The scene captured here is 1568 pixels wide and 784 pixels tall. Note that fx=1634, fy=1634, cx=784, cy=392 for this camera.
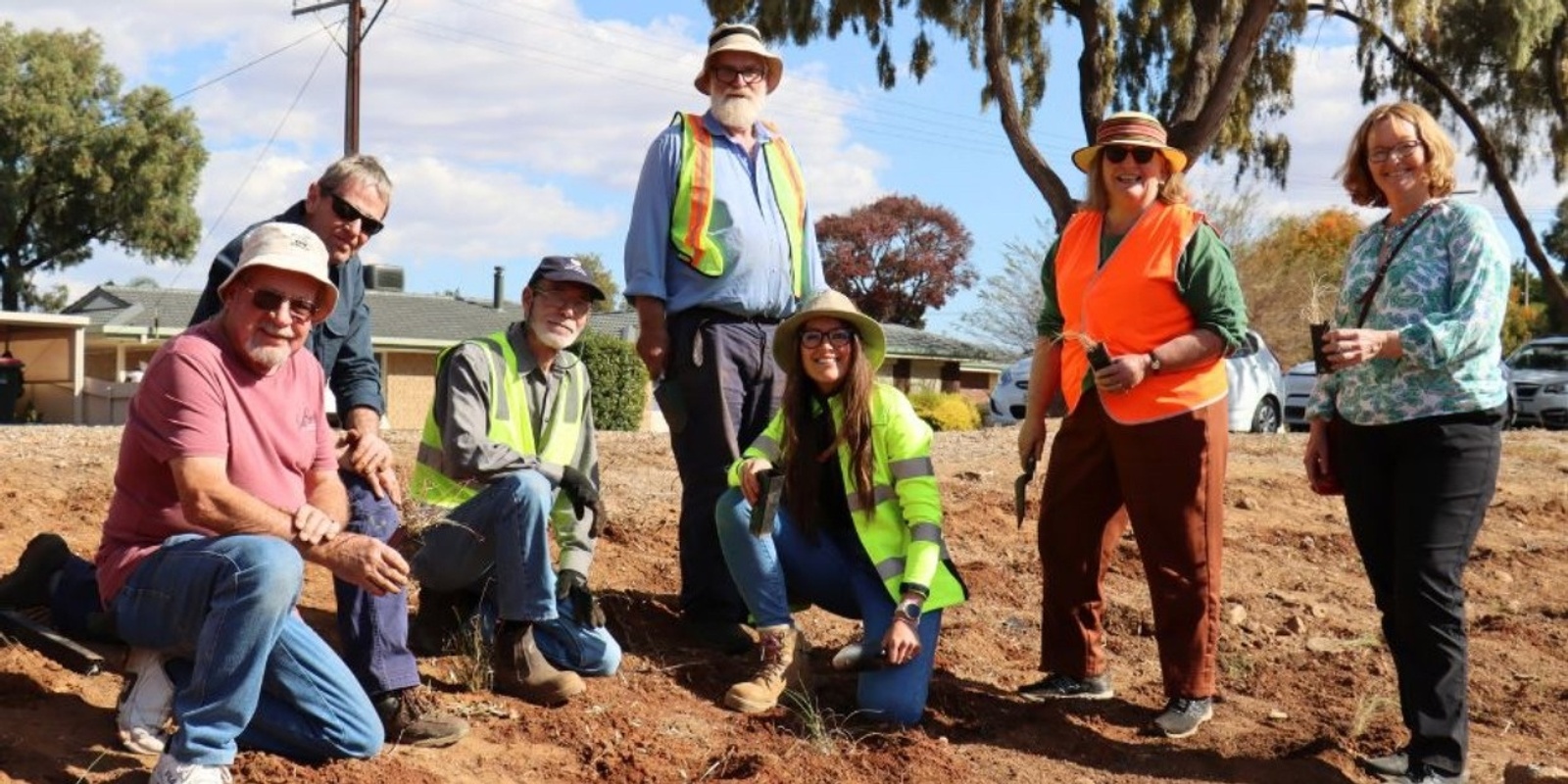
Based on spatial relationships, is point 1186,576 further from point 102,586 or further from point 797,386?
point 102,586

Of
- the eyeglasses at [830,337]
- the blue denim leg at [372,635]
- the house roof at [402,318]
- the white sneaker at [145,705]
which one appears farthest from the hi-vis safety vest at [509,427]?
the house roof at [402,318]

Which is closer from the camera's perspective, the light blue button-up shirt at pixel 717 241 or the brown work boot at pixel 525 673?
the brown work boot at pixel 525 673

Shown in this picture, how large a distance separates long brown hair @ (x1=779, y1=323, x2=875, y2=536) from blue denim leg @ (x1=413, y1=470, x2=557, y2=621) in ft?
2.62

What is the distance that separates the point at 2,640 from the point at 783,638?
228 centimetres

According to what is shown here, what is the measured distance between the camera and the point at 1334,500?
10.4 meters

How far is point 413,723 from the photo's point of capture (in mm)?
4438

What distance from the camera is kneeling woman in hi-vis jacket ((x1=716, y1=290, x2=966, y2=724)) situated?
16.7 ft

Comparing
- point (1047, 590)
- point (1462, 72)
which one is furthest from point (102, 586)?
point (1462, 72)

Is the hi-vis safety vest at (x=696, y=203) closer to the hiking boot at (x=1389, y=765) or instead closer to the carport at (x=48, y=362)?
the hiking boot at (x=1389, y=765)

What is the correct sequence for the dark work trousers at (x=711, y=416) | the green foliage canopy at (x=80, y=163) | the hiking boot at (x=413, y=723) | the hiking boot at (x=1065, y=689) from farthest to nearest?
the green foliage canopy at (x=80, y=163)
the dark work trousers at (x=711, y=416)
the hiking boot at (x=1065, y=689)
the hiking boot at (x=413, y=723)

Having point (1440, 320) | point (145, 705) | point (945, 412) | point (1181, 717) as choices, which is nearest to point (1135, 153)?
point (1440, 320)

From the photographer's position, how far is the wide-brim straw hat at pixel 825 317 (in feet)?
17.0

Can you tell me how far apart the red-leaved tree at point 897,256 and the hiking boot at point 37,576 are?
1754 inches

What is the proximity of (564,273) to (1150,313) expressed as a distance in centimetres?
185
